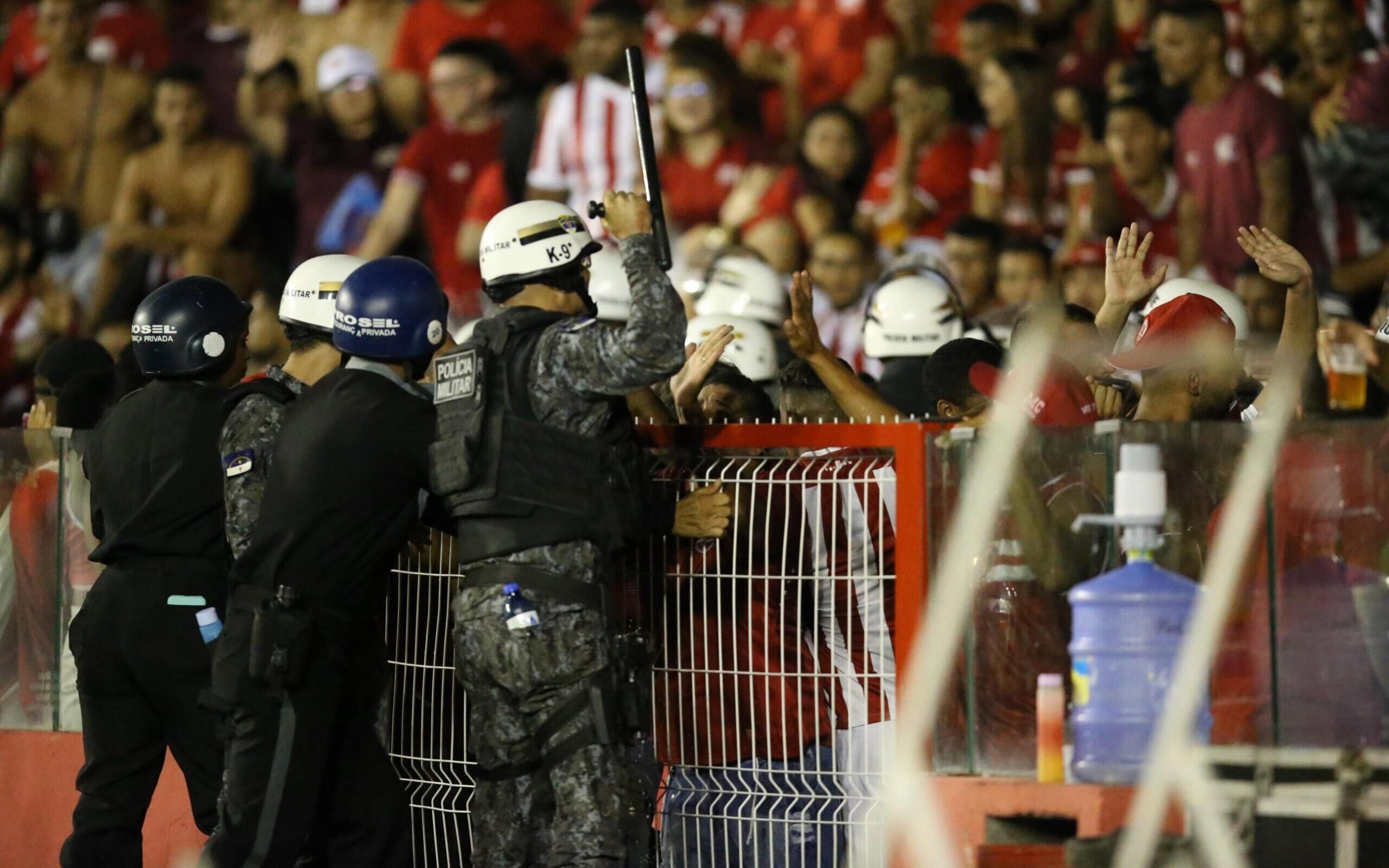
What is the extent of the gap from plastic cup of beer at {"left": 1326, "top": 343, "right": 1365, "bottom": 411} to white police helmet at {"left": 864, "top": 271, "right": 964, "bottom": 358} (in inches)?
116

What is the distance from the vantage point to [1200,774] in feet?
14.9

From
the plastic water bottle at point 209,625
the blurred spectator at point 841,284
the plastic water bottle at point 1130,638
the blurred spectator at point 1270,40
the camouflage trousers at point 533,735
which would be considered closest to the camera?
the plastic water bottle at point 1130,638

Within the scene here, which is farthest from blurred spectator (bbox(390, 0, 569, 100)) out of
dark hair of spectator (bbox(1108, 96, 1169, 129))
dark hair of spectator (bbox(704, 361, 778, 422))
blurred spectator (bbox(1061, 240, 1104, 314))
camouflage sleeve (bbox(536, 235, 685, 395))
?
camouflage sleeve (bbox(536, 235, 685, 395))

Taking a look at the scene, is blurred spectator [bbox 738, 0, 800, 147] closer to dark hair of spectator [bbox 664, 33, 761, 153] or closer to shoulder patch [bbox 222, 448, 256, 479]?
dark hair of spectator [bbox 664, 33, 761, 153]

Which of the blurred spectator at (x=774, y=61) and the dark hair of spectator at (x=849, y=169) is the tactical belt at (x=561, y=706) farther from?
the blurred spectator at (x=774, y=61)

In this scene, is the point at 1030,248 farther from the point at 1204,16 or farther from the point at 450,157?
the point at 450,157

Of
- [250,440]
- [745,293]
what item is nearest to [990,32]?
[745,293]

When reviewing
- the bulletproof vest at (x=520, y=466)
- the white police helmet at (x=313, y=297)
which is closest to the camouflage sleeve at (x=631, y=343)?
the bulletproof vest at (x=520, y=466)

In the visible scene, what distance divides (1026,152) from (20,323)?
7.41m

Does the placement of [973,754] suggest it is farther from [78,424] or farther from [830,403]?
[78,424]

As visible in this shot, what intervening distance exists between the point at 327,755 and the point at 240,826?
1.13 ft

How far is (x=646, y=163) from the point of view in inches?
211

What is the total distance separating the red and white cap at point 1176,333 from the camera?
550 centimetres

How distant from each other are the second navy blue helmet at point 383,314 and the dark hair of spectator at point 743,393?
58.2 inches
